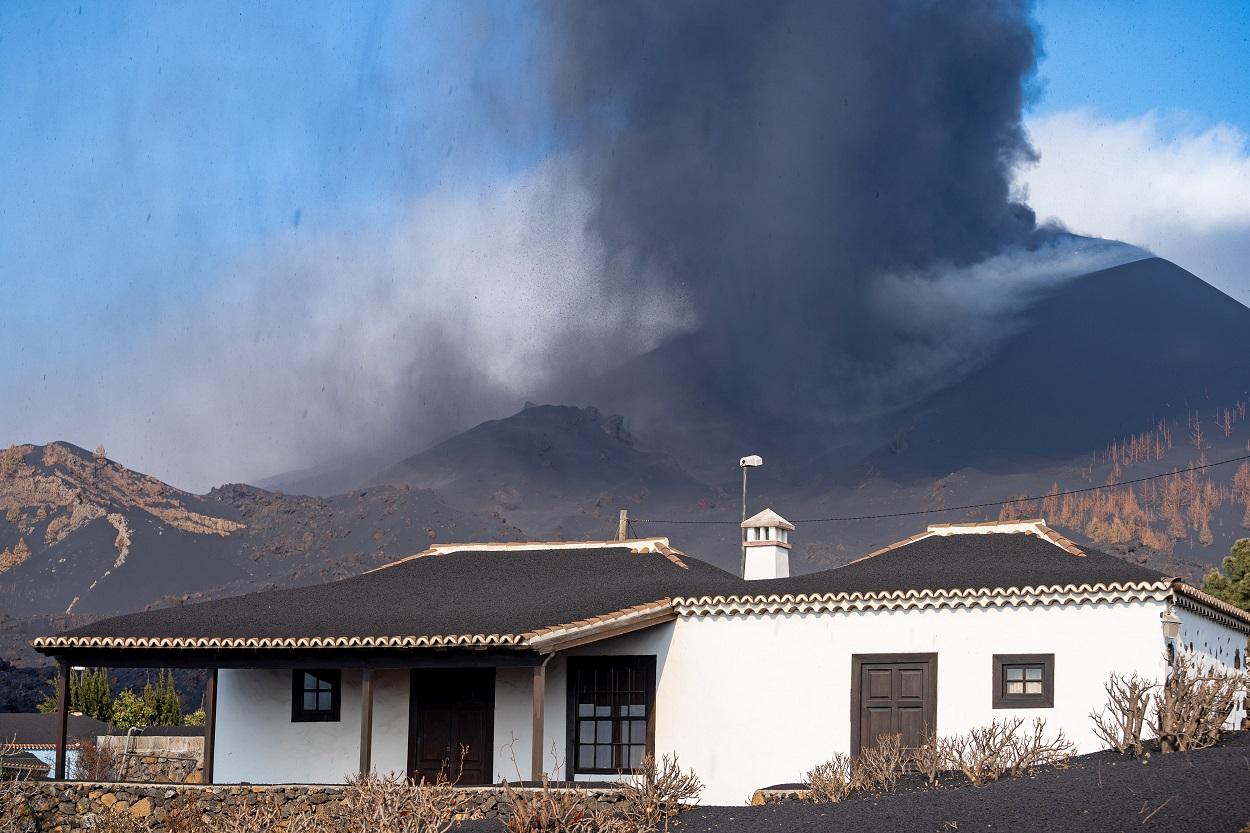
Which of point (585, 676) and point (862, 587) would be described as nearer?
point (862, 587)

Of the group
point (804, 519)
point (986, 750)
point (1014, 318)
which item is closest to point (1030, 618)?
point (986, 750)

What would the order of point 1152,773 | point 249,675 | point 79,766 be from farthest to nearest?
point 79,766
point 249,675
point 1152,773

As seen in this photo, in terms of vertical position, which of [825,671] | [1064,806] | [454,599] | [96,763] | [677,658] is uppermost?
[454,599]

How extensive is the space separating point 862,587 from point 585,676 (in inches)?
170

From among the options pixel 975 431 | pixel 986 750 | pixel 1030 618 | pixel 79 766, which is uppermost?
pixel 975 431

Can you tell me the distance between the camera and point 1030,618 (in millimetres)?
19578

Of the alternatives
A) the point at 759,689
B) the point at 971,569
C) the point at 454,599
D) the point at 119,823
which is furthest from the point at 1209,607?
the point at 119,823

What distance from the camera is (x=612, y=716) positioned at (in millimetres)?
21594

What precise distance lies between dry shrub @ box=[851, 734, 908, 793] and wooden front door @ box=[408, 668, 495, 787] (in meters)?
5.60

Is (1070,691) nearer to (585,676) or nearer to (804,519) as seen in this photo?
(585,676)

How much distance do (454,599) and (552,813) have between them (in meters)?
6.52

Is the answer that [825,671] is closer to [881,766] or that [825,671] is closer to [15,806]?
[881,766]

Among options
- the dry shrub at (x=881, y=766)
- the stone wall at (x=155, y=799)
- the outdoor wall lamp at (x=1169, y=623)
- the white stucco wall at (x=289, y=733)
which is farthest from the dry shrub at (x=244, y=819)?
the outdoor wall lamp at (x=1169, y=623)

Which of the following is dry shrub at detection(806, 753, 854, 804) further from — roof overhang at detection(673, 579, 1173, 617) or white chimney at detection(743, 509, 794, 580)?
white chimney at detection(743, 509, 794, 580)
